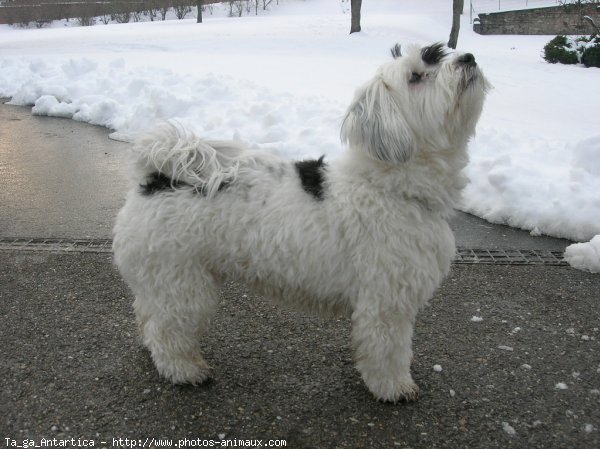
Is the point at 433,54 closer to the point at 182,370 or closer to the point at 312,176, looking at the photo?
the point at 312,176

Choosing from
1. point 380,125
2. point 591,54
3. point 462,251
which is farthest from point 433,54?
point 591,54

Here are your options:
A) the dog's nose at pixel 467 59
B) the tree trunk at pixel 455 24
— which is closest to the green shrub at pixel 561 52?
the tree trunk at pixel 455 24

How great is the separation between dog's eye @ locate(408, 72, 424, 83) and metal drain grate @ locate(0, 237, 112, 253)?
331 cm

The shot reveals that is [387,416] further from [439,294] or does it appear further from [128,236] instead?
[128,236]

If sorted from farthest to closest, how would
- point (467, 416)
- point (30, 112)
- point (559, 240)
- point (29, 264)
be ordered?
point (30, 112) → point (559, 240) → point (29, 264) → point (467, 416)

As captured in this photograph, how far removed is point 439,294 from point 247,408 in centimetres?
183

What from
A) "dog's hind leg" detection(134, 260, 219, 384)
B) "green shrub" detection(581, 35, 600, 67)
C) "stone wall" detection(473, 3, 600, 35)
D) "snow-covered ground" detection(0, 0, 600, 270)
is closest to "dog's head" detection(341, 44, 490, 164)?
"dog's hind leg" detection(134, 260, 219, 384)

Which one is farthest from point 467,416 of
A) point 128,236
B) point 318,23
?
point 318,23

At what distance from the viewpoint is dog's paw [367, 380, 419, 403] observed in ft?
10.2

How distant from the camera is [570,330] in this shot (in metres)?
3.79

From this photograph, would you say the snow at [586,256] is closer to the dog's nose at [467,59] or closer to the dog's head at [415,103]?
the dog's head at [415,103]

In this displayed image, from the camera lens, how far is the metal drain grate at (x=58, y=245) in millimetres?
5023

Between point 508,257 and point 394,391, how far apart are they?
221 centimetres

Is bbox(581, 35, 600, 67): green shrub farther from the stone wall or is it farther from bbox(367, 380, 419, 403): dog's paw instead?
bbox(367, 380, 419, 403): dog's paw
